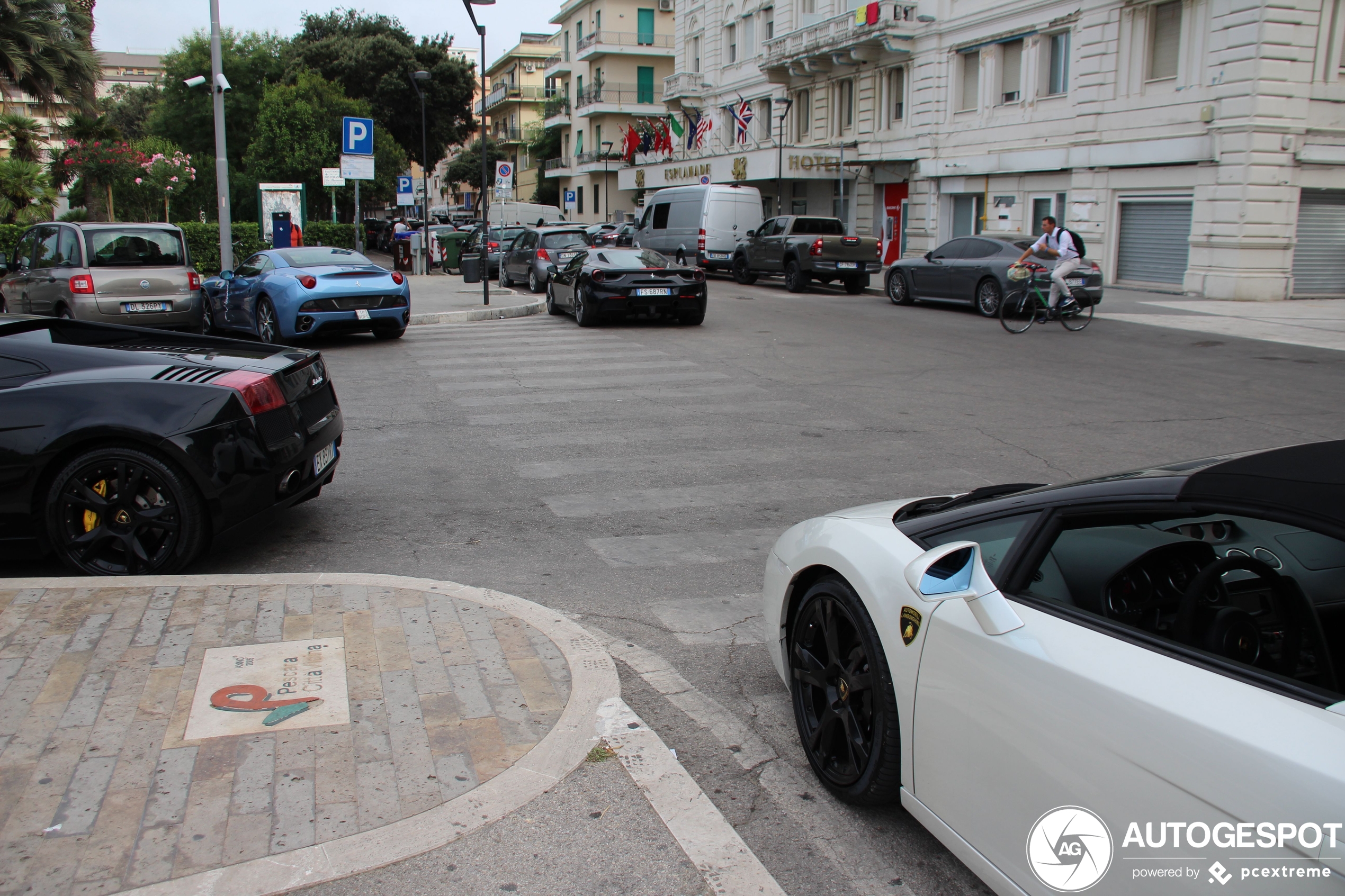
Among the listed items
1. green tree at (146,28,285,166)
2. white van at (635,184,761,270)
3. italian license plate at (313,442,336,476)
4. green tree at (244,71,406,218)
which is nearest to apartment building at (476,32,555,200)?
green tree at (146,28,285,166)

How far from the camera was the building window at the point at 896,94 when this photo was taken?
1399 inches

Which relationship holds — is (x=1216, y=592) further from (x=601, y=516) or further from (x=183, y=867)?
(x=601, y=516)

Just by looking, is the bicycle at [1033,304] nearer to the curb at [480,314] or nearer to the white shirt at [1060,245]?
the white shirt at [1060,245]

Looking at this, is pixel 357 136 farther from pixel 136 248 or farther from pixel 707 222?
pixel 136 248

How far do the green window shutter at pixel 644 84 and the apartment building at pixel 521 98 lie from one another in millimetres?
23337

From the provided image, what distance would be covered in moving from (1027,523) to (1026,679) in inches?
19.2

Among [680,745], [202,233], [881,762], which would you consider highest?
[202,233]

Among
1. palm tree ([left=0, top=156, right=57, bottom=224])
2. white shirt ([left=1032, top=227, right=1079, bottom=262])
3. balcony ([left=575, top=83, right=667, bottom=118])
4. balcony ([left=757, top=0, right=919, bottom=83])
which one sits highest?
balcony ([left=575, top=83, right=667, bottom=118])

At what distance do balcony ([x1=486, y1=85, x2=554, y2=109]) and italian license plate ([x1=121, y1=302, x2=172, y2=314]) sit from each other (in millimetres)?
75380

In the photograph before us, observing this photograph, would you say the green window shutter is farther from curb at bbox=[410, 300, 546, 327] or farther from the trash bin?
curb at bbox=[410, 300, 546, 327]

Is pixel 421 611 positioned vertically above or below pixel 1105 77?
below

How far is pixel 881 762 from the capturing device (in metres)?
3.00

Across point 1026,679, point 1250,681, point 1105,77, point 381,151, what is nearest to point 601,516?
point 1026,679

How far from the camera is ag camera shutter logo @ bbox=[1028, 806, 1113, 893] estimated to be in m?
2.14
